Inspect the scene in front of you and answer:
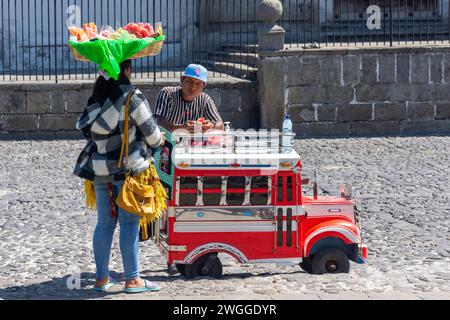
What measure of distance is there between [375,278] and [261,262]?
815mm

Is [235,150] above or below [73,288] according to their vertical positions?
above

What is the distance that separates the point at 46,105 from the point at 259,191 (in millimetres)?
8059

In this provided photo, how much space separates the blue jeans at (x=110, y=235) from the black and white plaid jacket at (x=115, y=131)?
0.16 meters

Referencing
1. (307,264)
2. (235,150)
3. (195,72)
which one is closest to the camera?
(235,150)

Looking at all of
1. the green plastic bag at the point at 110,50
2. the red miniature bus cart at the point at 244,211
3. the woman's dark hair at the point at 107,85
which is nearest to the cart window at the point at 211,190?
the red miniature bus cart at the point at 244,211

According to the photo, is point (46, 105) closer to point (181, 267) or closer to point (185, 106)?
point (185, 106)

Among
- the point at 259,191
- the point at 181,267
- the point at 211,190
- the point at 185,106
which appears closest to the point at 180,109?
the point at 185,106

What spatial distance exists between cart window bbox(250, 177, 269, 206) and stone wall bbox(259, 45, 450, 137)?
7.41 meters

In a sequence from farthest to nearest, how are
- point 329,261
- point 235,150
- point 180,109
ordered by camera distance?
point 180,109 < point 329,261 < point 235,150

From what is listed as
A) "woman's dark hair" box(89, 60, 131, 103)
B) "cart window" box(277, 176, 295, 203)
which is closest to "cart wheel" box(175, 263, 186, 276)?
"cart window" box(277, 176, 295, 203)

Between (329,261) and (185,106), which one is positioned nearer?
(329,261)

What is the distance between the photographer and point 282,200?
26.2 ft

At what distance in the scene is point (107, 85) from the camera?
7.29 metres
